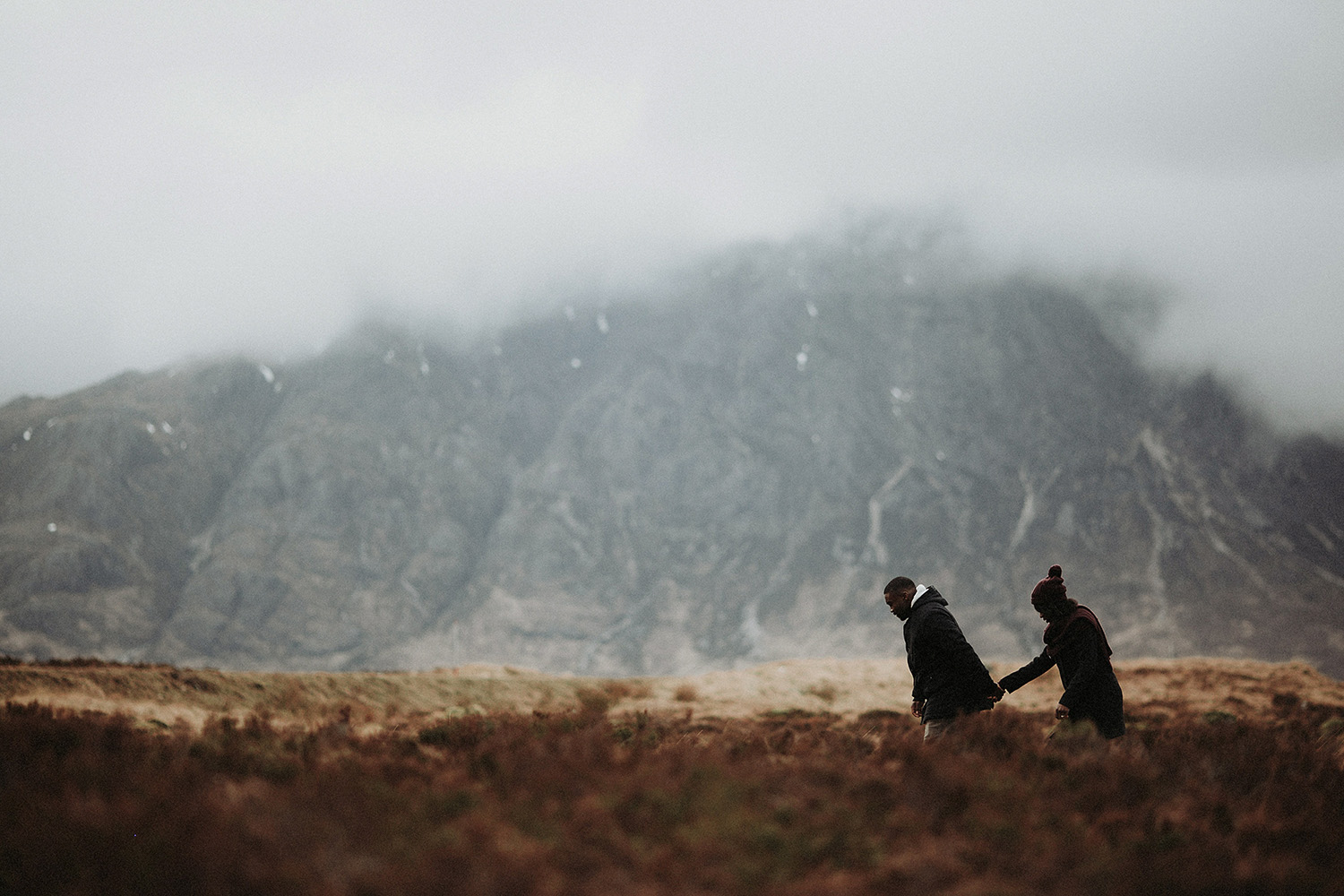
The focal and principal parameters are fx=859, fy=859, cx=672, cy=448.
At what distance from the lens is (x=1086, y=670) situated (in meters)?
9.09

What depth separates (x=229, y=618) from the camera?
151 meters

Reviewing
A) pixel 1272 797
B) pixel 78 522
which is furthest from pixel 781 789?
pixel 78 522

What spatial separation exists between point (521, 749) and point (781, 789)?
2.58 metres

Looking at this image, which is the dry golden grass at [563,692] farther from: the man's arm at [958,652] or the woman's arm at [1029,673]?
the woman's arm at [1029,673]

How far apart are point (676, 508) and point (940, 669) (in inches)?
6576

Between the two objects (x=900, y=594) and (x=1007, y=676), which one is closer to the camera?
(x=1007, y=676)

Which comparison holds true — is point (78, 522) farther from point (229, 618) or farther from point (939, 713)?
point (939, 713)

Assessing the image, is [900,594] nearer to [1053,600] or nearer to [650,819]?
[1053,600]

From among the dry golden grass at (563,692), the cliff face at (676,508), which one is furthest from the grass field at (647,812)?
the cliff face at (676,508)

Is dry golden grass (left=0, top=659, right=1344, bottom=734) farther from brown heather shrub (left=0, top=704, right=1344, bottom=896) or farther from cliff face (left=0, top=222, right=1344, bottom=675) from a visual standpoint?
cliff face (left=0, top=222, right=1344, bottom=675)

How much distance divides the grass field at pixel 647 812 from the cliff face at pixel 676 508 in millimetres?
134605

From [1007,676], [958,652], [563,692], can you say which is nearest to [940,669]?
[958,652]

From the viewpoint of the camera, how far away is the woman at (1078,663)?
9.12 m

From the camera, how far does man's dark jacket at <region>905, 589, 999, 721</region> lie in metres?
9.12
